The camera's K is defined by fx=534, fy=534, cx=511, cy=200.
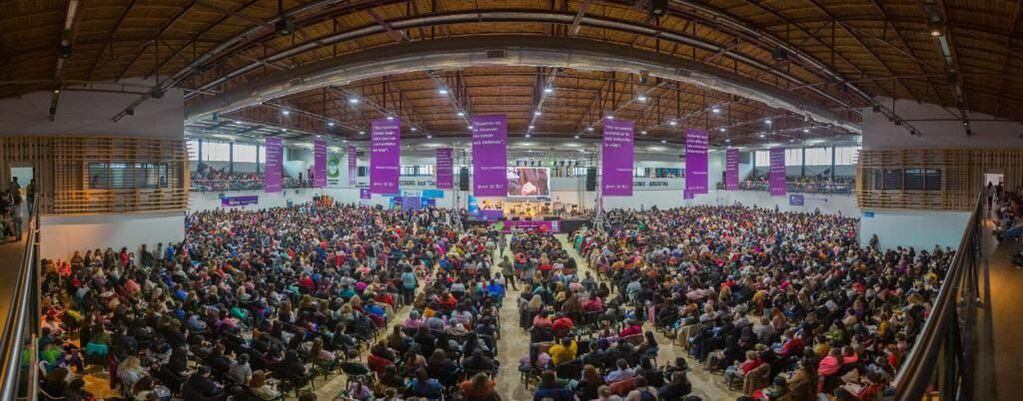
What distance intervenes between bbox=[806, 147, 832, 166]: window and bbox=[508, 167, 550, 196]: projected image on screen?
27.5 meters

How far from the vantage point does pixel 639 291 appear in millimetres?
12438

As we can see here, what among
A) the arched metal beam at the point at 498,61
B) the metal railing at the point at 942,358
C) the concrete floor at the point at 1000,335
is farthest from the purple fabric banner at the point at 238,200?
the metal railing at the point at 942,358

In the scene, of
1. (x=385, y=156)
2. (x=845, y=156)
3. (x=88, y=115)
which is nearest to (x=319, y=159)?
(x=385, y=156)

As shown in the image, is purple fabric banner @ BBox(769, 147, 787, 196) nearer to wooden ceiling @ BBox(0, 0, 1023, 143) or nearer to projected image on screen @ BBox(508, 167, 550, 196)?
wooden ceiling @ BBox(0, 0, 1023, 143)

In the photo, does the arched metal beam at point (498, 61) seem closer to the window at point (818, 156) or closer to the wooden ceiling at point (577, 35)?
the wooden ceiling at point (577, 35)

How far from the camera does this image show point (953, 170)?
744 inches

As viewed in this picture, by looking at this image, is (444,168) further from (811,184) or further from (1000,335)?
(811,184)

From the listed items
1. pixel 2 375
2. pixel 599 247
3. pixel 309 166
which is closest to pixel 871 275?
pixel 599 247

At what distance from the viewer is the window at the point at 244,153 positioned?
4406 centimetres

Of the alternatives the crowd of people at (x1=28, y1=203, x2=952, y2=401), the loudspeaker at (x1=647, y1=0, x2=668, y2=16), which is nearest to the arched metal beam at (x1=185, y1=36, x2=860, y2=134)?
the loudspeaker at (x1=647, y1=0, x2=668, y2=16)

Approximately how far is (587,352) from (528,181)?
28899mm

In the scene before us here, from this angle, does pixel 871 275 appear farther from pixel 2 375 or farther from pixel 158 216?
pixel 158 216

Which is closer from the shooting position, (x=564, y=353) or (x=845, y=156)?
(x=564, y=353)

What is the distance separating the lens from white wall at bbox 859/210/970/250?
1897 cm
